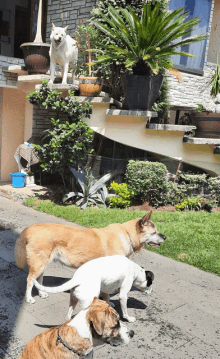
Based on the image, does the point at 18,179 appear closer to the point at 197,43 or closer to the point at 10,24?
the point at 10,24

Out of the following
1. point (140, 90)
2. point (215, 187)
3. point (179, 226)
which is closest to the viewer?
point (179, 226)

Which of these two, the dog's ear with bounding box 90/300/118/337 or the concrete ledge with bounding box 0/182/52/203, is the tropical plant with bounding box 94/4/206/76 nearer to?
the concrete ledge with bounding box 0/182/52/203

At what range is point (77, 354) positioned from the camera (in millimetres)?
2133

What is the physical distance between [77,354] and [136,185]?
632 cm

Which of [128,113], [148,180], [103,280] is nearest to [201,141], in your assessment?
[148,180]

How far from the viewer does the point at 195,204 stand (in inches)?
332

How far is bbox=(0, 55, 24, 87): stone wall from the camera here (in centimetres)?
962

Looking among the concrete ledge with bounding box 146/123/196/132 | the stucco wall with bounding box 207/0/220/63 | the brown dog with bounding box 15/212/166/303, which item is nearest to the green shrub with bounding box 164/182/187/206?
the concrete ledge with bounding box 146/123/196/132

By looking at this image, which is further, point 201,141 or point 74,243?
point 201,141

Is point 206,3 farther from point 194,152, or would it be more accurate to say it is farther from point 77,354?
point 77,354

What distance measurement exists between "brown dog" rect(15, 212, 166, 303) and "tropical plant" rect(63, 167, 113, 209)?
416 cm

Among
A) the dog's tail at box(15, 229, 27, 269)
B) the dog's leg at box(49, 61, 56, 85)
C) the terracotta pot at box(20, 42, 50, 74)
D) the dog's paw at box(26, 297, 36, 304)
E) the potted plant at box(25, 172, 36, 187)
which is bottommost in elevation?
the dog's paw at box(26, 297, 36, 304)

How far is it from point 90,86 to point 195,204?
13.2 feet

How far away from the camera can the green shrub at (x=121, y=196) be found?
8227 mm
